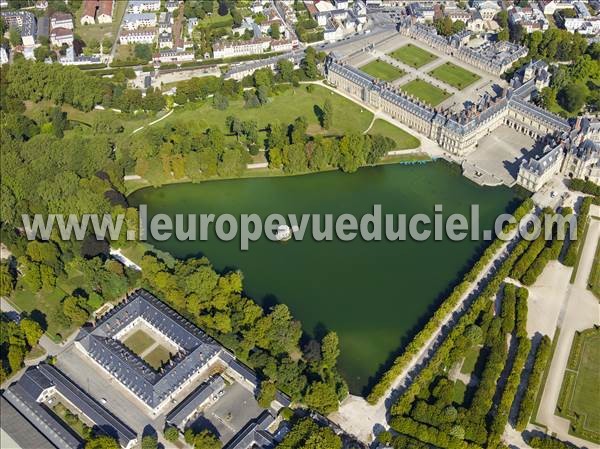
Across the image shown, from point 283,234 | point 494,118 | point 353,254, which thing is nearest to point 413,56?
point 494,118

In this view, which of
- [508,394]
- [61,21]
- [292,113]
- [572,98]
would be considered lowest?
[508,394]

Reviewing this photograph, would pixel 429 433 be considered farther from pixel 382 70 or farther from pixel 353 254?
pixel 382 70

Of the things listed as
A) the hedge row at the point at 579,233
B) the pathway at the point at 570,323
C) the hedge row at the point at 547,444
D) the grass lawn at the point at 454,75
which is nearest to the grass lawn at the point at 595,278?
the pathway at the point at 570,323

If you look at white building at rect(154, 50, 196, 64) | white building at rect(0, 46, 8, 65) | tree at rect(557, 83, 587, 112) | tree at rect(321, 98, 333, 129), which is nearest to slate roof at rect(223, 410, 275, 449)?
tree at rect(321, 98, 333, 129)

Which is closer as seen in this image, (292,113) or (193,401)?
(193,401)

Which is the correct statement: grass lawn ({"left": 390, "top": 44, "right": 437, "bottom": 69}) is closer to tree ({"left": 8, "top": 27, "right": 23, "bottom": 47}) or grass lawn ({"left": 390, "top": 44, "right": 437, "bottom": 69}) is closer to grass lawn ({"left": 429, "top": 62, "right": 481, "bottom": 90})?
grass lawn ({"left": 429, "top": 62, "right": 481, "bottom": 90})

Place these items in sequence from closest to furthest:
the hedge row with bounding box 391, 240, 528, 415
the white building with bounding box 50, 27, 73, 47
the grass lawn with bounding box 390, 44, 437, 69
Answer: the hedge row with bounding box 391, 240, 528, 415, the grass lawn with bounding box 390, 44, 437, 69, the white building with bounding box 50, 27, 73, 47

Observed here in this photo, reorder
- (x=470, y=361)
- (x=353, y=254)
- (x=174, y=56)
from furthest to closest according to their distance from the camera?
(x=174, y=56), (x=353, y=254), (x=470, y=361)

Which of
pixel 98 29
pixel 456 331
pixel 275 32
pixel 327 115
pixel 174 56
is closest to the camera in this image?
pixel 456 331
